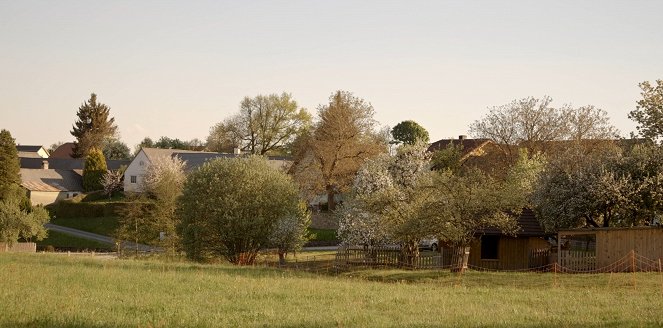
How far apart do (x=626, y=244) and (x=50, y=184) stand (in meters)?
80.9

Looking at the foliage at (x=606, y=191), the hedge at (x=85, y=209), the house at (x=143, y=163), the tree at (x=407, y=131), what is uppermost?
the tree at (x=407, y=131)

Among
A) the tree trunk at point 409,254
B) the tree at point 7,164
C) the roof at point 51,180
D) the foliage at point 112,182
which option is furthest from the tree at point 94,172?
the tree trunk at point 409,254

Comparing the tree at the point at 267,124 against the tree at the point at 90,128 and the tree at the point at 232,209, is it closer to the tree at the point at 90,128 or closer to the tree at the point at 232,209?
the tree at the point at 90,128

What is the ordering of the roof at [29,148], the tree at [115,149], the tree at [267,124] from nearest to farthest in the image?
the tree at [267,124] < the tree at [115,149] < the roof at [29,148]

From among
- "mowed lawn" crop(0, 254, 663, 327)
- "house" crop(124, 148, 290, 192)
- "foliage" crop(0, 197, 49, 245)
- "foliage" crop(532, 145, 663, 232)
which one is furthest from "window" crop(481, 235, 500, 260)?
"house" crop(124, 148, 290, 192)

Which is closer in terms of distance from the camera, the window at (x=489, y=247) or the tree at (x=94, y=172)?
the window at (x=489, y=247)

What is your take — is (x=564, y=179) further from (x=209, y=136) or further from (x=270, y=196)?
(x=209, y=136)

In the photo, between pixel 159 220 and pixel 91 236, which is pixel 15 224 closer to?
pixel 159 220

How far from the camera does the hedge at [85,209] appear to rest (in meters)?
84.7

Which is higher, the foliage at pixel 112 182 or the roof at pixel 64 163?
the roof at pixel 64 163

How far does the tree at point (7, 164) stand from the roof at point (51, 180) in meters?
17.7

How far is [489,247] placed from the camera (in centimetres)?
4744

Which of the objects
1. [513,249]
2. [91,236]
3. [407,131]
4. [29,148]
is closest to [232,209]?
[513,249]

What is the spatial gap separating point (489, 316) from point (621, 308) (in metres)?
4.74
